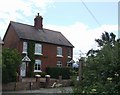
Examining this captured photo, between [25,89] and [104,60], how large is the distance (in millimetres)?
21144

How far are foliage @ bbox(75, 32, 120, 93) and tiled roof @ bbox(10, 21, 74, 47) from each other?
36729 millimetres

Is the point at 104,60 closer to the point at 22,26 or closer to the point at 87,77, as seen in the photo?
the point at 87,77

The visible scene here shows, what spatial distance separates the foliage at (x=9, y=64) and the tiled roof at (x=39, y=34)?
15351 mm

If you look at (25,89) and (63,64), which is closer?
(25,89)

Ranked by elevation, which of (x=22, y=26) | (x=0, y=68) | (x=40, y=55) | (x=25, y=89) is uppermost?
(x=22, y=26)

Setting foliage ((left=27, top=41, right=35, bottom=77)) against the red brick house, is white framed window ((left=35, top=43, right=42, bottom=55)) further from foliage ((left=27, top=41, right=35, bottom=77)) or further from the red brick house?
foliage ((left=27, top=41, right=35, bottom=77))

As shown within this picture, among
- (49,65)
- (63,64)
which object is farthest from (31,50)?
(63,64)

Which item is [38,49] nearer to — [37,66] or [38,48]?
[38,48]

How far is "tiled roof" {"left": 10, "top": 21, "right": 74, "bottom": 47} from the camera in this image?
148 feet

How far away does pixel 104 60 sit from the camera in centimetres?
714

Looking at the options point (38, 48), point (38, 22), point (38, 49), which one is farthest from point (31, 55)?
point (38, 22)

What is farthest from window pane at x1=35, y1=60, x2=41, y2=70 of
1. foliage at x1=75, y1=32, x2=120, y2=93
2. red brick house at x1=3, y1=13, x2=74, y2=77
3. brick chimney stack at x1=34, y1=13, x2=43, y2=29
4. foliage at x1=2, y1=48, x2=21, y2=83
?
foliage at x1=75, y1=32, x2=120, y2=93

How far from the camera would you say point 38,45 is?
46312 mm

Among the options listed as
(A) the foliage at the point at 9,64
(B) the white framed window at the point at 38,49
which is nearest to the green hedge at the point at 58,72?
(B) the white framed window at the point at 38,49
